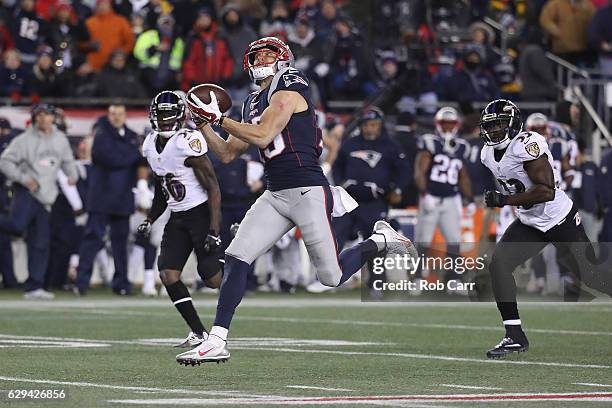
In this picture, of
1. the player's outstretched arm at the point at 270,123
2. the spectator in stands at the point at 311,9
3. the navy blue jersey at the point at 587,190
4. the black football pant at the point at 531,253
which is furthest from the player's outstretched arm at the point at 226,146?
the spectator in stands at the point at 311,9

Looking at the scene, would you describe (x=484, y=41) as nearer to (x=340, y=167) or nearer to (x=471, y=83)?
(x=471, y=83)

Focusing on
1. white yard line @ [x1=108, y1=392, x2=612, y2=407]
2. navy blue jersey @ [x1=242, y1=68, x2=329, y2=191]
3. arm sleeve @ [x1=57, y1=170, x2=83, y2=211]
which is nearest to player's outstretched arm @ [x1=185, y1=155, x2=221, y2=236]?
navy blue jersey @ [x1=242, y1=68, x2=329, y2=191]

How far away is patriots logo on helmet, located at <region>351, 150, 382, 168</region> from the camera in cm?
1667

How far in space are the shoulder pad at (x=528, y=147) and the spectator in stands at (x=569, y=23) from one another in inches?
438

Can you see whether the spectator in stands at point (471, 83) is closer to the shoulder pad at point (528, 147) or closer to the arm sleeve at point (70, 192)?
the arm sleeve at point (70, 192)

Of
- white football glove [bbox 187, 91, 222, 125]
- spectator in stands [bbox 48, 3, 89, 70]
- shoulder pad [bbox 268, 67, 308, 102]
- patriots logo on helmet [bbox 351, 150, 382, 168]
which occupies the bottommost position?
patriots logo on helmet [bbox 351, 150, 382, 168]

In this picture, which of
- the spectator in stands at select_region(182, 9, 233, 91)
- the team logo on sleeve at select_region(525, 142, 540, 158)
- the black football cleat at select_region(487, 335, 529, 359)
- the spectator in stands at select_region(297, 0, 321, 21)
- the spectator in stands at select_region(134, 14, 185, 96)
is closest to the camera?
the black football cleat at select_region(487, 335, 529, 359)

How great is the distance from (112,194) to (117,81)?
2986 mm

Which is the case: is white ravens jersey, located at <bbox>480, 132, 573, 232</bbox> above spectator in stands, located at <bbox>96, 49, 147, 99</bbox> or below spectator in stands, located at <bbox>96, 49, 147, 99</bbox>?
below

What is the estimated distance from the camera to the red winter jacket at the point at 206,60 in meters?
19.2

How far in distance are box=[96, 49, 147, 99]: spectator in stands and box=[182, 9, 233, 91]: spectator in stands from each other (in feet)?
2.26

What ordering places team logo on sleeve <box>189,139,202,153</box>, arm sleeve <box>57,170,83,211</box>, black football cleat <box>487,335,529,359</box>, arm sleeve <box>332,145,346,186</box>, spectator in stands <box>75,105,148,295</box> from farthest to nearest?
arm sleeve <box>57,170,83,211</box> → arm sleeve <box>332,145,346,186</box> → spectator in stands <box>75,105,148,295</box> → team logo on sleeve <box>189,139,202,153</box> → black football cleat <box>487,335,529,359</box>

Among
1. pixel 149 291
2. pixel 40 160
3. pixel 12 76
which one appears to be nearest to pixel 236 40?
pixel 12 76

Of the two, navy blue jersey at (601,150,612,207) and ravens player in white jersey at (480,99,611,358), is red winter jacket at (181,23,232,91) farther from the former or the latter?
ravens player in white jersey at (480,99,611,358)
